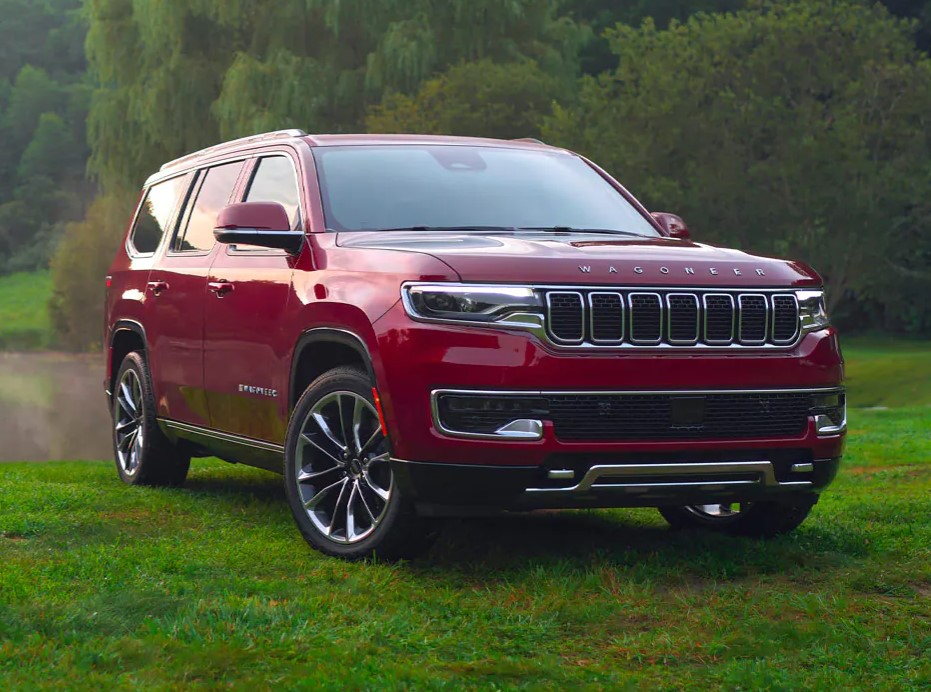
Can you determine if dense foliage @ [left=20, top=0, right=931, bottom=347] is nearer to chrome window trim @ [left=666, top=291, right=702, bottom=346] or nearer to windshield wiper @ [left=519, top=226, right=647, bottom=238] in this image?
windshield wiper @ [left=519, top=226, right=647, bottom=238]

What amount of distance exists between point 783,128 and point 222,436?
22938 millimetres

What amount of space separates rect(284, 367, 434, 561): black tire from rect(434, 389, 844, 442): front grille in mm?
456

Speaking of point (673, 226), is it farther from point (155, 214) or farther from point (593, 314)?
point (155, 214)

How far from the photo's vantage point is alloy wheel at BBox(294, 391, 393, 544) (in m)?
6.45

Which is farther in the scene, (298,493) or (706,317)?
(298,493)

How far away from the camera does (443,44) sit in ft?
121

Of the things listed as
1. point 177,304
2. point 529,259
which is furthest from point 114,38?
point 529,259

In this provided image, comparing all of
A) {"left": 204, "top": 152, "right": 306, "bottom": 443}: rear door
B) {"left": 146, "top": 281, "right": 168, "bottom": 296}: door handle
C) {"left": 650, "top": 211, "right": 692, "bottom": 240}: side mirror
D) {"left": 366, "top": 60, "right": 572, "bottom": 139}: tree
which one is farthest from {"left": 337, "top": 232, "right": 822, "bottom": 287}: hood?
{"left": 366, "top": 60, "right": 572, "bottom": 139}: tree

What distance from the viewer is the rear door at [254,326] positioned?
7160 millimetres

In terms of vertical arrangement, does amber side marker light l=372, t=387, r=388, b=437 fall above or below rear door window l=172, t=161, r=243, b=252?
below

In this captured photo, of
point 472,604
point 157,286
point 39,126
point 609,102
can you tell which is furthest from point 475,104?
point 39,126

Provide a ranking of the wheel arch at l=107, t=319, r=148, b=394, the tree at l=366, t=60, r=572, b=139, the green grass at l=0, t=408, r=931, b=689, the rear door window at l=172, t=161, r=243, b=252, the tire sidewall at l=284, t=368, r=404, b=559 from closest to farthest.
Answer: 1. the green grass at l=0, t=408, r=931, b=689
2. the tire sidewall at l=284, t=368, r=404, b=559
3. the rear door window at l=172, t=161, r=243, b=252
4. the wheel arch at l=107, t=319, r=148, b=394
5. the tree at l=366, t=60, r=572, b=139

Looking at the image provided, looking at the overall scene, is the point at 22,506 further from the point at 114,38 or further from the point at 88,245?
the point at 88,245

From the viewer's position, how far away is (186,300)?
8.27 m
